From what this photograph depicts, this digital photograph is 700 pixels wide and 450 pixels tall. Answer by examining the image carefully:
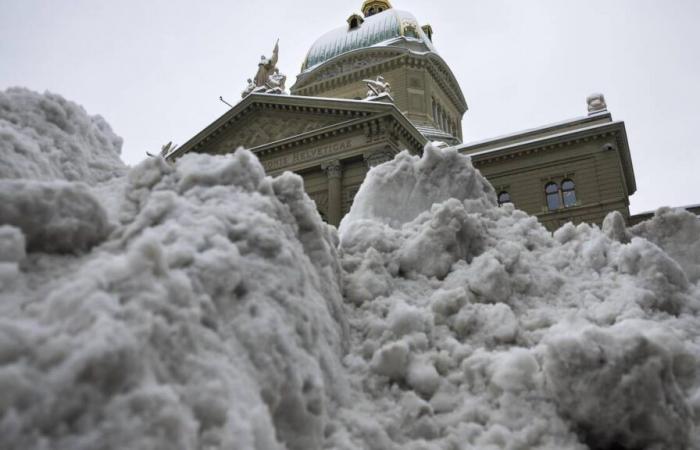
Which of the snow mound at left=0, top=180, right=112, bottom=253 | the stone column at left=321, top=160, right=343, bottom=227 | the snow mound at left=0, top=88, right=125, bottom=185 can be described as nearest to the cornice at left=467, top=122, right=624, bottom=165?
the stone column at left=321, top=160, right=343, bottom=227

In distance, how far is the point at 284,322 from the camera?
1899 mm

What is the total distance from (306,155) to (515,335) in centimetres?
2573

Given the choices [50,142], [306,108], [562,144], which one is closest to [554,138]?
[562,144]

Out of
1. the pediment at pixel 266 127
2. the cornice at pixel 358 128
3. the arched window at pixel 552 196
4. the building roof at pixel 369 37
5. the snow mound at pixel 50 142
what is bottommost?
the snow mound at pixel 50 142

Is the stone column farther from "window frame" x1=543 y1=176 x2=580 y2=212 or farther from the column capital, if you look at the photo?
"window frame" x1=543 y1=176 x2=580 y2=212

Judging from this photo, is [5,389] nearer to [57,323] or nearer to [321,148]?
[57,323]

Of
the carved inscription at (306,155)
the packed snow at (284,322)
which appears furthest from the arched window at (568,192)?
the packed snow at (284,322)

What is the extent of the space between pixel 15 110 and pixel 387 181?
274 centimetres

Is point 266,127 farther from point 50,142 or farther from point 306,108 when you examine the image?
point 50,142

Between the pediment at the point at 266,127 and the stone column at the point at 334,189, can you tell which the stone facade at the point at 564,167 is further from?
the pediment at the point at 266,127

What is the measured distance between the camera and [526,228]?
3832mm

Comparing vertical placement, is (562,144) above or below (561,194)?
above

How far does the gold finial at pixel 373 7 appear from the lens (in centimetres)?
5122

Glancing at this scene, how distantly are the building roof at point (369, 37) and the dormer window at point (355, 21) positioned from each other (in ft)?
0.83
